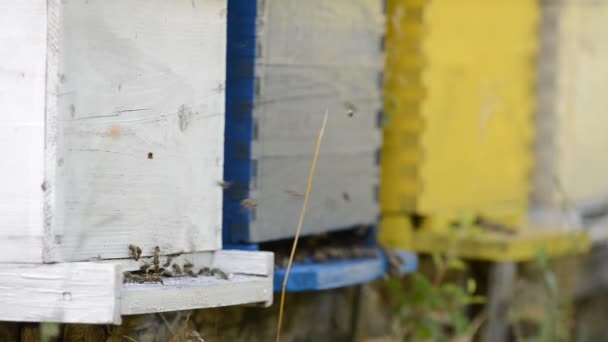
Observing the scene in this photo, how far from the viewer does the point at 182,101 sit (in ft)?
11.0

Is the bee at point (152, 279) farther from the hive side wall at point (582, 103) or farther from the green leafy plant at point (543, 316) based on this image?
the hive side wall at point (582, 103)

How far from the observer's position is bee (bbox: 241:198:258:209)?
367 centimetres

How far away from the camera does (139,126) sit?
3195 millimetres

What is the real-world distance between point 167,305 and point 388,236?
251 centimetres

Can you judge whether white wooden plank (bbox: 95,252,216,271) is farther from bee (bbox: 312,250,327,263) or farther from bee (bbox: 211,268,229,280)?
bee (bbox: 312,250,327,263)

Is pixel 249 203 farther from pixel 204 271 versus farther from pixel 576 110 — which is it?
pixel 576 110

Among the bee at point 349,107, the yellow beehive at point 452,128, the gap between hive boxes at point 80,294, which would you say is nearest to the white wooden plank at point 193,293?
the gap between hive boxes at point 80,294

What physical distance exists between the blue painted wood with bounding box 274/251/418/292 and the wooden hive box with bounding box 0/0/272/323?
0.39m

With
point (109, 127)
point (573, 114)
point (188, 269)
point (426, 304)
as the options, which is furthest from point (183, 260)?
point (573, 114)

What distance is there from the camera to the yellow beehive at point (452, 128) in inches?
204

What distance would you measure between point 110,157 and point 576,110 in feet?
14.2

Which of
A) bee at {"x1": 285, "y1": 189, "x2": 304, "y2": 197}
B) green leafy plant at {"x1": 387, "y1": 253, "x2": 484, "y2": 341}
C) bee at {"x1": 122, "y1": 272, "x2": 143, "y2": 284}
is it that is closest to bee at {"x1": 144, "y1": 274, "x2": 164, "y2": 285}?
bee at {"x1": 122, "y1": 272, "x2": 143, "y2": 284}

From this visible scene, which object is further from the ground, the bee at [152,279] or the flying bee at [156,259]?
the flying bee at [156,259]

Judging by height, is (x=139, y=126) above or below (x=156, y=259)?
above
